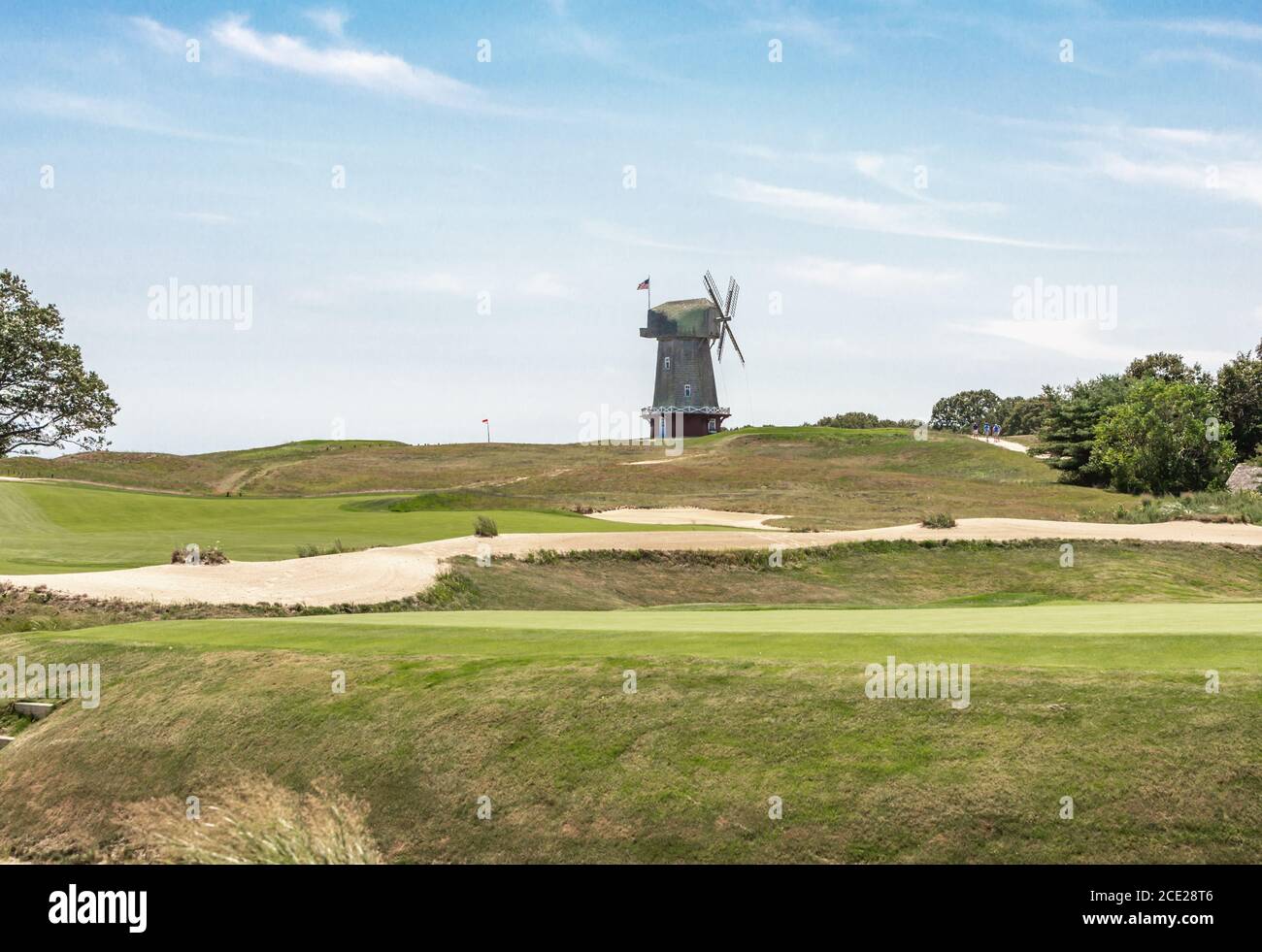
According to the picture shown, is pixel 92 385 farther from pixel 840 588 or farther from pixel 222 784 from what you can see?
pixel 222 784

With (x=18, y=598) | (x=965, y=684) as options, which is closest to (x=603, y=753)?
(x=965, y=684)

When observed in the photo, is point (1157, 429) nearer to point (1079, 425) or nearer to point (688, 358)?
point (1079, 425)

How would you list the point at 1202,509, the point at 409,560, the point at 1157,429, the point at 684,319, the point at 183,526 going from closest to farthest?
the point at 409,560, the point at 183,526, the point at 1202,509, the point at 1157,429, the point at 684,319

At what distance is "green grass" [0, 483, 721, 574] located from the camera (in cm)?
3950

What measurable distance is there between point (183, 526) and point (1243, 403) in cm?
7454

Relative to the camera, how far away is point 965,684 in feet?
47.5

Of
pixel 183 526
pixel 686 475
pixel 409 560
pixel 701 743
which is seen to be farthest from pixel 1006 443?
pixel 701 743

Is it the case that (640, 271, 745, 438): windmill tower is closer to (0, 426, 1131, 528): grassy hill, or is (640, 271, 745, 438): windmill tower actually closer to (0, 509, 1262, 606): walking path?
(0, 426, 1131, 528): grassy hill

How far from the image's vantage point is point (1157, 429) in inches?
3073

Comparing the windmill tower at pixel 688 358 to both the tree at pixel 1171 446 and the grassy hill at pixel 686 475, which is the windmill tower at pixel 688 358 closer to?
the grassy hill at pixel 686 475

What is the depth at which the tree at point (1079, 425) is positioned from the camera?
8712cm

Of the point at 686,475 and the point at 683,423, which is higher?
the point at 683,423

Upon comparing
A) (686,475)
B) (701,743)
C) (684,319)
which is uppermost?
(684,319)
